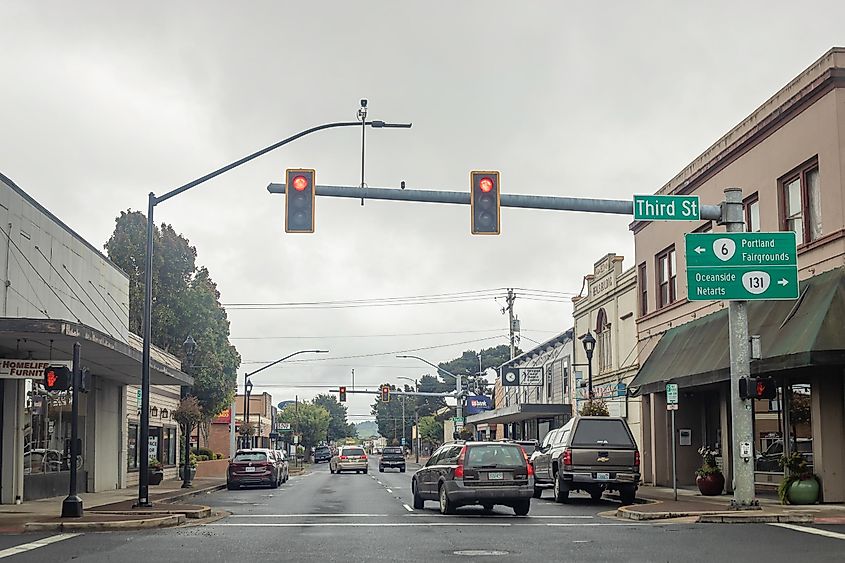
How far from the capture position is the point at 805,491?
22.1 meters

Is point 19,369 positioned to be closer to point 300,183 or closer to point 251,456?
point 300,183

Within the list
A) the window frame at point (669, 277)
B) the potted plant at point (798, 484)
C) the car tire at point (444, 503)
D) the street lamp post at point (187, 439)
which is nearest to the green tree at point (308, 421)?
the street lamp post at point (187, 439)

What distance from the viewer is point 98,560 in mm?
13922

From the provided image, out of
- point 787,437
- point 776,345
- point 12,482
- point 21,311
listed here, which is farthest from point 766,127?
point 12,482

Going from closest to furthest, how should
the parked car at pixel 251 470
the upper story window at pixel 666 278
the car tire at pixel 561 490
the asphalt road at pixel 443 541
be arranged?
the asphalt road at pixel 443 541 → the car tire at pixel 561 490 → the upper story window at pixel 666 278 → the parked car at pixel 251 470

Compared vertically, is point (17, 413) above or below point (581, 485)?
above

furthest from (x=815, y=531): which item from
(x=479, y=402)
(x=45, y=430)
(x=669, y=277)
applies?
(x=479, y=402)

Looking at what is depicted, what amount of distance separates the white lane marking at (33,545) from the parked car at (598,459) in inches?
509

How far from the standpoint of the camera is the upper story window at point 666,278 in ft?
108

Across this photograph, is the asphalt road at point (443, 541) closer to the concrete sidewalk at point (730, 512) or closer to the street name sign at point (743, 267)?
the concrete sidewalk at point (730, 512)

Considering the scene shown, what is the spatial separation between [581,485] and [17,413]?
14055mm

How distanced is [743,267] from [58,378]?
13428mm

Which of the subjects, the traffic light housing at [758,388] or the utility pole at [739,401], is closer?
the traffic light housing at [758,388]

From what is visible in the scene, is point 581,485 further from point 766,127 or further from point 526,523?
point 766,127
